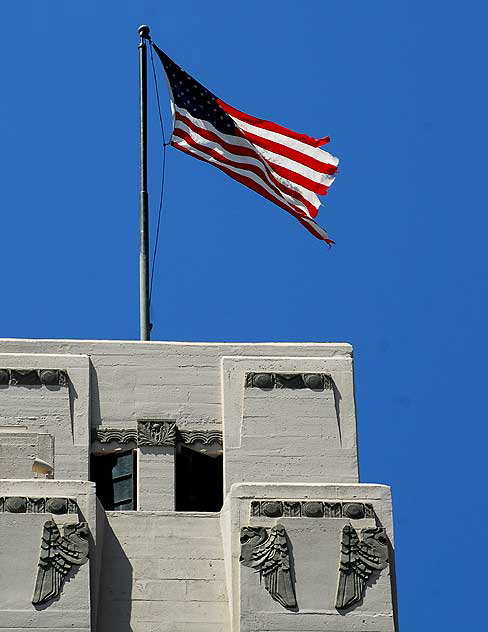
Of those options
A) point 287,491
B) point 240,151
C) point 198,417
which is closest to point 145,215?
point 240,151

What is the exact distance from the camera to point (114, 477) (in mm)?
50656

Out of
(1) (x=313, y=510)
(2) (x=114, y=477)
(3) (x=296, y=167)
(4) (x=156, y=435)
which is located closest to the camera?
(1) (x=313, y=510)

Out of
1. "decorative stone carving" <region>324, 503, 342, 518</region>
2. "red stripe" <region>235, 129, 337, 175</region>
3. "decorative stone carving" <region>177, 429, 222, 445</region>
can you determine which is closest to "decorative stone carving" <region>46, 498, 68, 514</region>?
"decorative stone carving" <region>177, 429, 222, 445</region>

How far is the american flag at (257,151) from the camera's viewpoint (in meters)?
55.5

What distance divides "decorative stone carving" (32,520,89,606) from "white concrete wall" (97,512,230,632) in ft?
4.42

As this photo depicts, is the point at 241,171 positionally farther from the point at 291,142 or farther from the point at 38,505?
the point at 38,505

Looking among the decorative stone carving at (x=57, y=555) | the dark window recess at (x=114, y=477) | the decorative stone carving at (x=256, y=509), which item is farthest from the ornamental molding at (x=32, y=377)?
the decorative stone carving at (x=256, y=509)

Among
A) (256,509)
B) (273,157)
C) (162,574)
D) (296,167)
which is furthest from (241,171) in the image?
(162,574)

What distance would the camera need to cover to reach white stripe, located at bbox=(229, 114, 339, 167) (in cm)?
5600

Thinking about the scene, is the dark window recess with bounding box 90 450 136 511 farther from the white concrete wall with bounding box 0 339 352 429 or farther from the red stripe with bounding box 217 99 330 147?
the red stripe with bounding box 217 99 330 147

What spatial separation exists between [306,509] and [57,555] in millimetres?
4524

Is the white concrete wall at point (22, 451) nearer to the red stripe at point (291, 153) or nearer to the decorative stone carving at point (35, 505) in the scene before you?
the decorative stone carving at point (35, 505)

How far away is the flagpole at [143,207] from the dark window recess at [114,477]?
3529 mm

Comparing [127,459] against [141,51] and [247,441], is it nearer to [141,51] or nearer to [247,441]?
[247,441]
